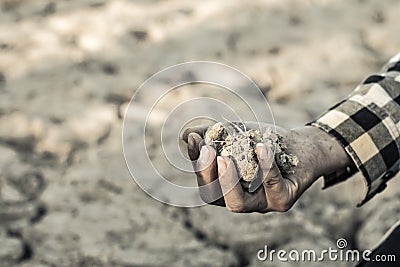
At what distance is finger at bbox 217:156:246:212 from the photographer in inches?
36.4

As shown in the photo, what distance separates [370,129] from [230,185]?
352 millimetres

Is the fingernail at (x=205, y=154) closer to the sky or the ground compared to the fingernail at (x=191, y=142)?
closer to the sky

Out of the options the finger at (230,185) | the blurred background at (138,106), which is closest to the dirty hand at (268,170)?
the finger at (230,185)

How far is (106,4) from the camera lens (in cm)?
225

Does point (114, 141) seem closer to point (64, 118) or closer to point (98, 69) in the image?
point (64, 118)

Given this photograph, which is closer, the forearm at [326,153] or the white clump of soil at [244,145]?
the white clump of soil at [244,145]

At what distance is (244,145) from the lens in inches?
37.4

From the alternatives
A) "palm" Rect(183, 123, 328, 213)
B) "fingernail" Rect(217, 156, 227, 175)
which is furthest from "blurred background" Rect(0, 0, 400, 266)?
"fingernail" Rect(217, 156, 227, 175)

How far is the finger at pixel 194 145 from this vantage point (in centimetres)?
96

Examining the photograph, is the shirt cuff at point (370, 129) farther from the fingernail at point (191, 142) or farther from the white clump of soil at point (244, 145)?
the fingernail at point (191, 142)

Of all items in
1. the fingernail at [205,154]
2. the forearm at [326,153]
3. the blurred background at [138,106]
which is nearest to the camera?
the fingernail at [205,154]

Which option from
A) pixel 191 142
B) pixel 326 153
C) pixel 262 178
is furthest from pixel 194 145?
pixel 326 153

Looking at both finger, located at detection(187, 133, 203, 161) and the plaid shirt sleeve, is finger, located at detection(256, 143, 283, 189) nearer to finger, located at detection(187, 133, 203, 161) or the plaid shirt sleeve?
finger, located at detection(187, 133, 203, 161)

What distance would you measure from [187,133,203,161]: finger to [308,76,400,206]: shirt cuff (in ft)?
0.98
